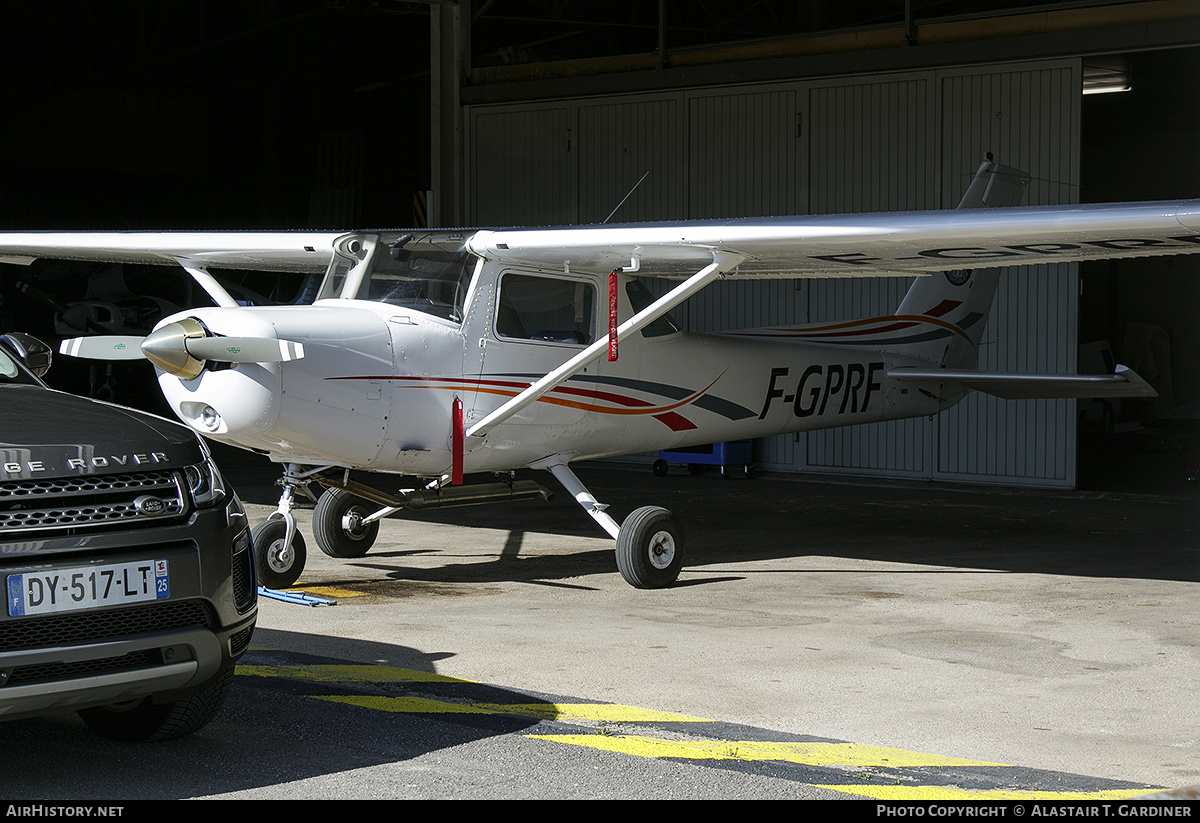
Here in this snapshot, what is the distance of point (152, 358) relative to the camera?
6938mm

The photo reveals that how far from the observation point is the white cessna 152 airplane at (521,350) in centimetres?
718

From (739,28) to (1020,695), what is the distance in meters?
20.0

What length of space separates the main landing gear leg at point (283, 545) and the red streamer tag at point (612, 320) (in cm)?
208

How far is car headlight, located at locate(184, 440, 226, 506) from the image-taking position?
4180 millimetres

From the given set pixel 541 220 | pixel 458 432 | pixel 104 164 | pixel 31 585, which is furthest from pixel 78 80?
pixel 31 585

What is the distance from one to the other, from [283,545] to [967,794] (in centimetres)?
512

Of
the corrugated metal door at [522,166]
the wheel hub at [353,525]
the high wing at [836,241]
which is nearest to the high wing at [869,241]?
the high wing at [836,241]

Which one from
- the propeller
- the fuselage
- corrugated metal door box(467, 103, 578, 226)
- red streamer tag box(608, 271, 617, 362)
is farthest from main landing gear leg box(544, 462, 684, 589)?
corrugated metal door box(467, 103, 578, 226)

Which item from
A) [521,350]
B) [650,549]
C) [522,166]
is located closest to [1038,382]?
[650,549]

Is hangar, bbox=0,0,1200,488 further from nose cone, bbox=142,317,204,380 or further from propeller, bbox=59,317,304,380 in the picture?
nose cone, bbox=142,317,204,380

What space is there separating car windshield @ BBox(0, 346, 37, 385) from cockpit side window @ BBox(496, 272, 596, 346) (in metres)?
3.79

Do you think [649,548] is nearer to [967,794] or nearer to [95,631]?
[967,794]

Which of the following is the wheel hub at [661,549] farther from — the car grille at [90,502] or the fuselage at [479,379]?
the car grille at [90,502]
